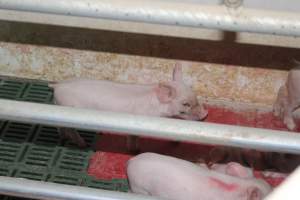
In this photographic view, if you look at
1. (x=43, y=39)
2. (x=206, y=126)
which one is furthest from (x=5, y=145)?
(x=206, y=126)

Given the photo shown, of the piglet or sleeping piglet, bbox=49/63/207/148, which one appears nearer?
sleeping piglet, bbox=49/63/207/148

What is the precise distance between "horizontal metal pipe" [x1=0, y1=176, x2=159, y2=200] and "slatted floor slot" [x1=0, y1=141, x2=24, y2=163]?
4.26 feet

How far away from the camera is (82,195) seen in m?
1.38

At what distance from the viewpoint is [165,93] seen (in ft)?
8.61

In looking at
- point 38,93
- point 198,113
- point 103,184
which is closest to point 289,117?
point 198,113

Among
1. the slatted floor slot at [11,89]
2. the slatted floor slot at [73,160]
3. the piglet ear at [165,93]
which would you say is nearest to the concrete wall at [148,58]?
the slatted floor slot at [11,89]

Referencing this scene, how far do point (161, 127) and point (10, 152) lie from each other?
1.66m

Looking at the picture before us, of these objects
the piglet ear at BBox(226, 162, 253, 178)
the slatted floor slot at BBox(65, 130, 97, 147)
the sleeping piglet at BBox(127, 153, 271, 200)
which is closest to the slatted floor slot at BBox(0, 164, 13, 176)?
the slatted floor slot at BBox(65, 130, 97, 147)

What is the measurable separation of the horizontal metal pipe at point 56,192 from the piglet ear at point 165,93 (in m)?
1.26

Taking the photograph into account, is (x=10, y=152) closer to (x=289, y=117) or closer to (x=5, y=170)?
(x=5, y=170)

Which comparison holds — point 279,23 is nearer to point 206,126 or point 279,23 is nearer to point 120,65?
point 206,126

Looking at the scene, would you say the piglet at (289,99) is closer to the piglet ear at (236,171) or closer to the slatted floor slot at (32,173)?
the piglet ear at (236,171)

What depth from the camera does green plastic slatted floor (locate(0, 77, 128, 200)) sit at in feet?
8.55

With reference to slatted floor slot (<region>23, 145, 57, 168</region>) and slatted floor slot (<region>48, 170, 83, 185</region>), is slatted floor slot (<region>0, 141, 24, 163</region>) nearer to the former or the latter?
slatted floor slot (<region>23, 145, 57, 168</region>)
